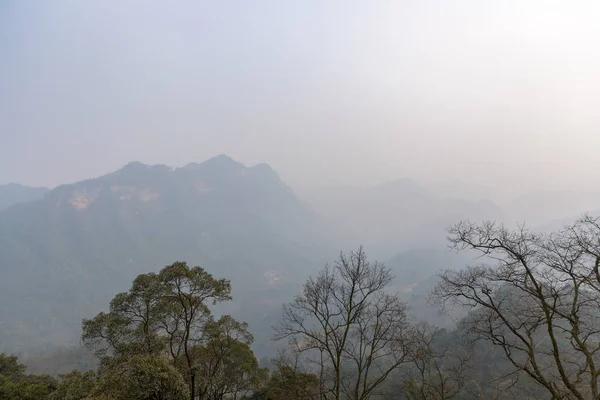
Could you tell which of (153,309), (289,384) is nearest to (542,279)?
(289,384)

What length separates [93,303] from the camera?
602 ft

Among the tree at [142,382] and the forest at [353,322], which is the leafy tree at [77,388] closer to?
the forest at [353,322]

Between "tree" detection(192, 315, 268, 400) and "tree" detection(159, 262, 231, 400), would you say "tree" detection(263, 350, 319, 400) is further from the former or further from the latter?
"tree" detection(159, 262, 231, 400)

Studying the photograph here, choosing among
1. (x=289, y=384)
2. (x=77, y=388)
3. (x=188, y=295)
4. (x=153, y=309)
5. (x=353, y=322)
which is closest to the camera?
(x=77, y=388)

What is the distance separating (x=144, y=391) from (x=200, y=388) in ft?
14.8

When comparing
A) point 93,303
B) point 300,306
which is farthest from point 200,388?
point 93,303

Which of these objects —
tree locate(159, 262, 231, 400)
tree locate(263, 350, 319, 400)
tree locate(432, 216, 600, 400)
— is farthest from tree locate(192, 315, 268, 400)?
tree locate(432, 216, 600, 400)

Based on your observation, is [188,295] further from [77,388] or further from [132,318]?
[77,388]

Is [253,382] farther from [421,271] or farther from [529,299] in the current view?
[421,271]

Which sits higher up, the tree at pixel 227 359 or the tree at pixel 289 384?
the tree at pixel 227 359

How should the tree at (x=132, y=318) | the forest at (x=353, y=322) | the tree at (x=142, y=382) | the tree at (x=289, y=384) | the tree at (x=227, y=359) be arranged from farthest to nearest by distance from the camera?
1. the tree at (x=289, y=384)
2. the tree at (x=227, y=359)
3. the tree at (x=132, y=318)
4. the tree at (x=142, y=382)
5. the forest at (x=353, y=322)

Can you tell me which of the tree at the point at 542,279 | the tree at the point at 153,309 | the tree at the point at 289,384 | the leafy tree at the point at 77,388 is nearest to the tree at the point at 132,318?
the tree at the point at 153,309

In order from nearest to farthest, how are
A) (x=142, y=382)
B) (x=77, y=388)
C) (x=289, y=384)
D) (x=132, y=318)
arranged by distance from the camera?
(x=142, y=382), (x=77, y=388), (x=132, y=318), (x=289, y=384)

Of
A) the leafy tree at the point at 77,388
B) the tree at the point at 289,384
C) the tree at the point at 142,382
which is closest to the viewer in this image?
the tree at the point at 142,382
